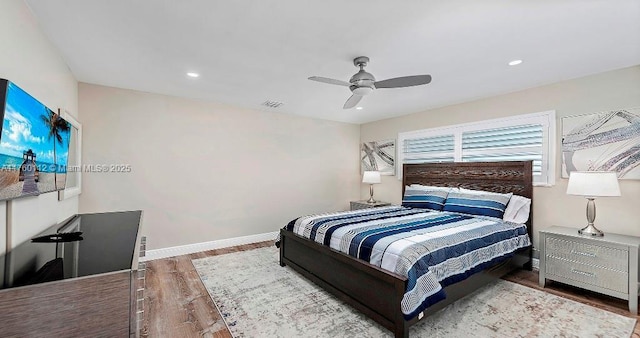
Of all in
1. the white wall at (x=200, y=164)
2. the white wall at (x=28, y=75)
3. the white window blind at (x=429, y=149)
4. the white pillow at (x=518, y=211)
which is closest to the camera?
the white wall at (x=28, y=75)

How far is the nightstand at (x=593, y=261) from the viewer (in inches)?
100

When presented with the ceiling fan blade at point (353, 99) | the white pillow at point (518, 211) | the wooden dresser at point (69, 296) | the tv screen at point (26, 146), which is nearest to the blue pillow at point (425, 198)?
the white pillow at point (518, 211)

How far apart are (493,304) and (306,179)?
3.66m

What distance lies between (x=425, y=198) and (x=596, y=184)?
198cm

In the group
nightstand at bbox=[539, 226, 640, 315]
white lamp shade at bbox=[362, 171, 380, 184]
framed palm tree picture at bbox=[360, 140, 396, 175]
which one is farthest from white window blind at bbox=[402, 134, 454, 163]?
nightstand at bbox=[539, 226, 640, 315]

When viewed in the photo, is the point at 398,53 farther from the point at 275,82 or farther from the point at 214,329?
the point at 214,329

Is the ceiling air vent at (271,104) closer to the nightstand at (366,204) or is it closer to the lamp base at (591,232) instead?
the nightstand at (366,204)

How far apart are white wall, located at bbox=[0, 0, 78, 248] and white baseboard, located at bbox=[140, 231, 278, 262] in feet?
4.71

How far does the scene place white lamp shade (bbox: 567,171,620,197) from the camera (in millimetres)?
2705

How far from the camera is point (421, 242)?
2436 mm

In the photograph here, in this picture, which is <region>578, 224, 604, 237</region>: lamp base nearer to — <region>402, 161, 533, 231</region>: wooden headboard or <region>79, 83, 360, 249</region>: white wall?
<region>402, 161, 533, 231</region>: wooden headboard

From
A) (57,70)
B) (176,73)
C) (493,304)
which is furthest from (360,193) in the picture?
(57,70)

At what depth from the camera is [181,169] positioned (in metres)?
4.18

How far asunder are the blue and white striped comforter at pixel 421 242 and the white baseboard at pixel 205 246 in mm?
1556
